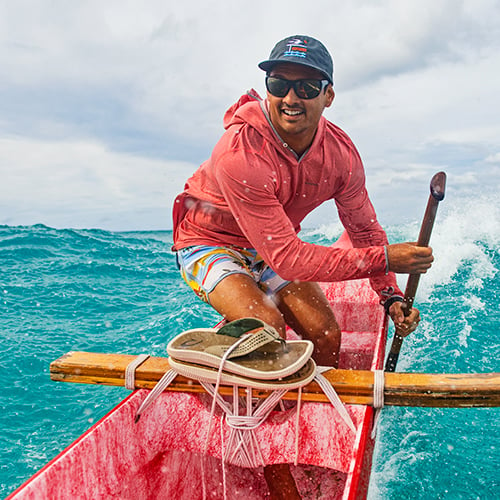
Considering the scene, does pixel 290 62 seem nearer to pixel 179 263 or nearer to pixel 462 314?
pixel 179 263

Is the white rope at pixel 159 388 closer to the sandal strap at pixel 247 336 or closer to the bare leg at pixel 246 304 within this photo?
the sandal strap at pixel 247 336

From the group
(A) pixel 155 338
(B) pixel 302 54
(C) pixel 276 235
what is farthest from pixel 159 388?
(A) pixel 155 338

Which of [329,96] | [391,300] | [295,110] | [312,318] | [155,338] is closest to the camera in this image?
[295,110]

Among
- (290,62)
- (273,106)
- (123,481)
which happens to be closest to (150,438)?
(123,481)

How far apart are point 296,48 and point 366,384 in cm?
161

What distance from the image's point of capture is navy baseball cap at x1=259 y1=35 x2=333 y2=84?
212 cm

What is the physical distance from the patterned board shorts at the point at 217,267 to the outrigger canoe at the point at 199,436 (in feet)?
1.89

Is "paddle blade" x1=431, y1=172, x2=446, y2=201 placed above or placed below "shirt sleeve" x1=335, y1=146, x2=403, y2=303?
above

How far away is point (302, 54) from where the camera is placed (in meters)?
2.12

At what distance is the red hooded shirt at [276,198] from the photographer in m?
2.22

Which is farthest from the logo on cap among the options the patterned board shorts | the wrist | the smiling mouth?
the wrist

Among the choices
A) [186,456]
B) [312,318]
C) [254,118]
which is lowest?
[186,456]

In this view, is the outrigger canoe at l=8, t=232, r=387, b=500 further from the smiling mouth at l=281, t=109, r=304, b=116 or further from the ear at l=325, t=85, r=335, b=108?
the ear at l=325, t=85, r=335, b=108

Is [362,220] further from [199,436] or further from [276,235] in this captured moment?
[199,436]
